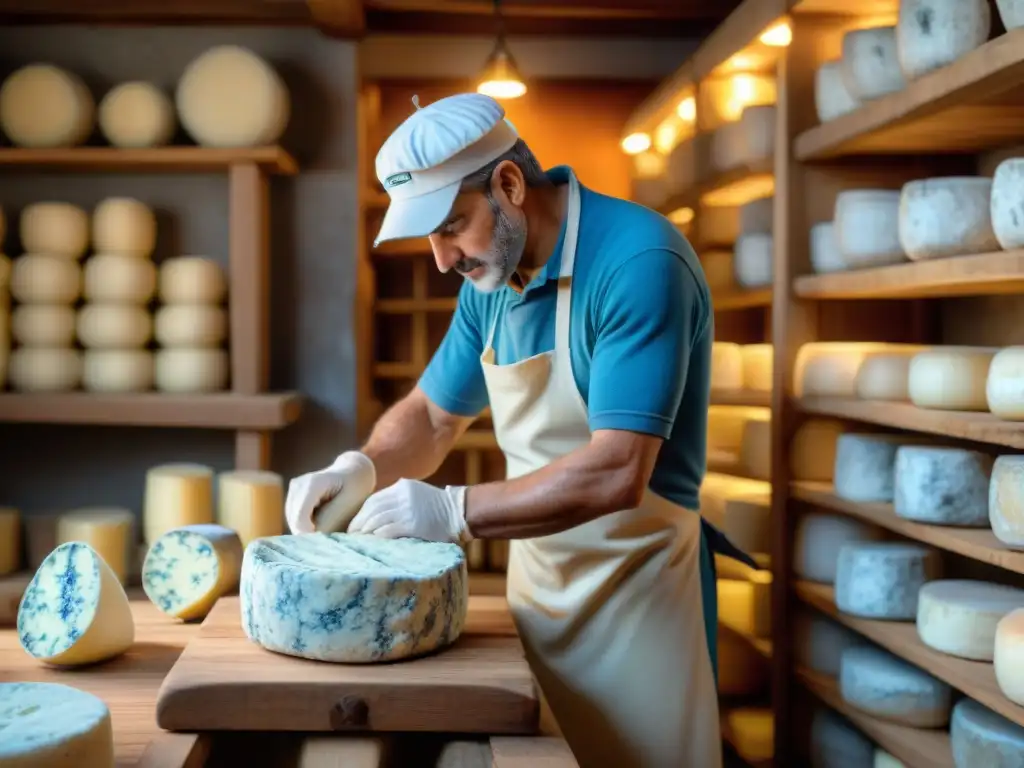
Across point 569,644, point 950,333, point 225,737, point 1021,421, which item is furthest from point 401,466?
point 950,333

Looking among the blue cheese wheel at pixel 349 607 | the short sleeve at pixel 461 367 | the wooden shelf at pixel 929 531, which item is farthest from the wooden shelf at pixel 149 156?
the blue cheese wheel at pixel 349 607

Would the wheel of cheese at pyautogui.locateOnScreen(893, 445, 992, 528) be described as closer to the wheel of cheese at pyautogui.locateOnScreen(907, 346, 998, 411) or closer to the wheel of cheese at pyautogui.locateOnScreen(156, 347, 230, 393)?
the wheel of cheese at pyautogui.locateOnScreen(907, 346, 998, 411)

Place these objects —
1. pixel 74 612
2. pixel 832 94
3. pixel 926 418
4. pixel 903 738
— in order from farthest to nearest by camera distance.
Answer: pixel 832 94 → pixel 903 738 → pixel 926 418 → pixel 74 612

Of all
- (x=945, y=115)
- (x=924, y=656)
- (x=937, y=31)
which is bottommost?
(x=924, y=656)

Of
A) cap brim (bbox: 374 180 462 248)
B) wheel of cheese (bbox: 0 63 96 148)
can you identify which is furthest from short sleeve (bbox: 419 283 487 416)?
wheel of cheese (bbox: 0 63 96 148)

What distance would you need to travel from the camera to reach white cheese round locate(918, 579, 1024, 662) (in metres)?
2.05

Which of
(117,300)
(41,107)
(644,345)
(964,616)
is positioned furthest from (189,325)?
(964,616)

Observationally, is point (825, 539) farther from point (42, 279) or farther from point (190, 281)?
point (42, 279)

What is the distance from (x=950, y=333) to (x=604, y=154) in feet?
Result: 6.96

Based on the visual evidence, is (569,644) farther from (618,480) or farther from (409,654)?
(409,654)

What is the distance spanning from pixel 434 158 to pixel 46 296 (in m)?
2.01

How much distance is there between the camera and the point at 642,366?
1586 millimetres

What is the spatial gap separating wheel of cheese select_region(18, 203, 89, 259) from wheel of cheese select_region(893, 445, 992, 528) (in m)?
2.42

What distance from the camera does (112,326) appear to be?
320 centimetres
